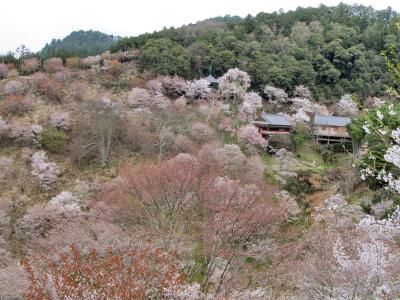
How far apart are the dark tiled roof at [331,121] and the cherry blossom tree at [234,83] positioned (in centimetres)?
627

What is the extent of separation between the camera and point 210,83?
33750 millimetres

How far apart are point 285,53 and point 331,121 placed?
34.2 ft

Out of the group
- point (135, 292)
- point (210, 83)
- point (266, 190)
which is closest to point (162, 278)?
point (135, 292)

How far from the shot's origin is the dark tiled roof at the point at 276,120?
91.6ft

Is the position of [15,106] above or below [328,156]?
above

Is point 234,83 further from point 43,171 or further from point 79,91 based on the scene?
point 43,171

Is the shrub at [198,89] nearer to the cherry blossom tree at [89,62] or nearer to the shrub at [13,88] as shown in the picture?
the cherry blossom tree at [89,62]

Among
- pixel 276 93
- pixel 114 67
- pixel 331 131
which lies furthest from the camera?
pixel 114 67

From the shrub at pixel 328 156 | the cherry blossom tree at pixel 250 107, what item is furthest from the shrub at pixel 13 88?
the shrub at pixel 328 156

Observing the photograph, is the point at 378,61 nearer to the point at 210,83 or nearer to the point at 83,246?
the point at 210,83

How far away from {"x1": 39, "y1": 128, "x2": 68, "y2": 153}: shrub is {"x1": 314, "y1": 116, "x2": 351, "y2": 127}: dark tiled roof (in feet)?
53.4

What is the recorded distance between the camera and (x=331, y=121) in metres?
28.5

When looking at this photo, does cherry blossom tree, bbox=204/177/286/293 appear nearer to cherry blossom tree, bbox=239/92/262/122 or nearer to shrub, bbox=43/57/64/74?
cherry blossom tree, bbox=239/92/262/122

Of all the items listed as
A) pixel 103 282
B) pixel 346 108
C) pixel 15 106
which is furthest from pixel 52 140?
pixel 346 108
